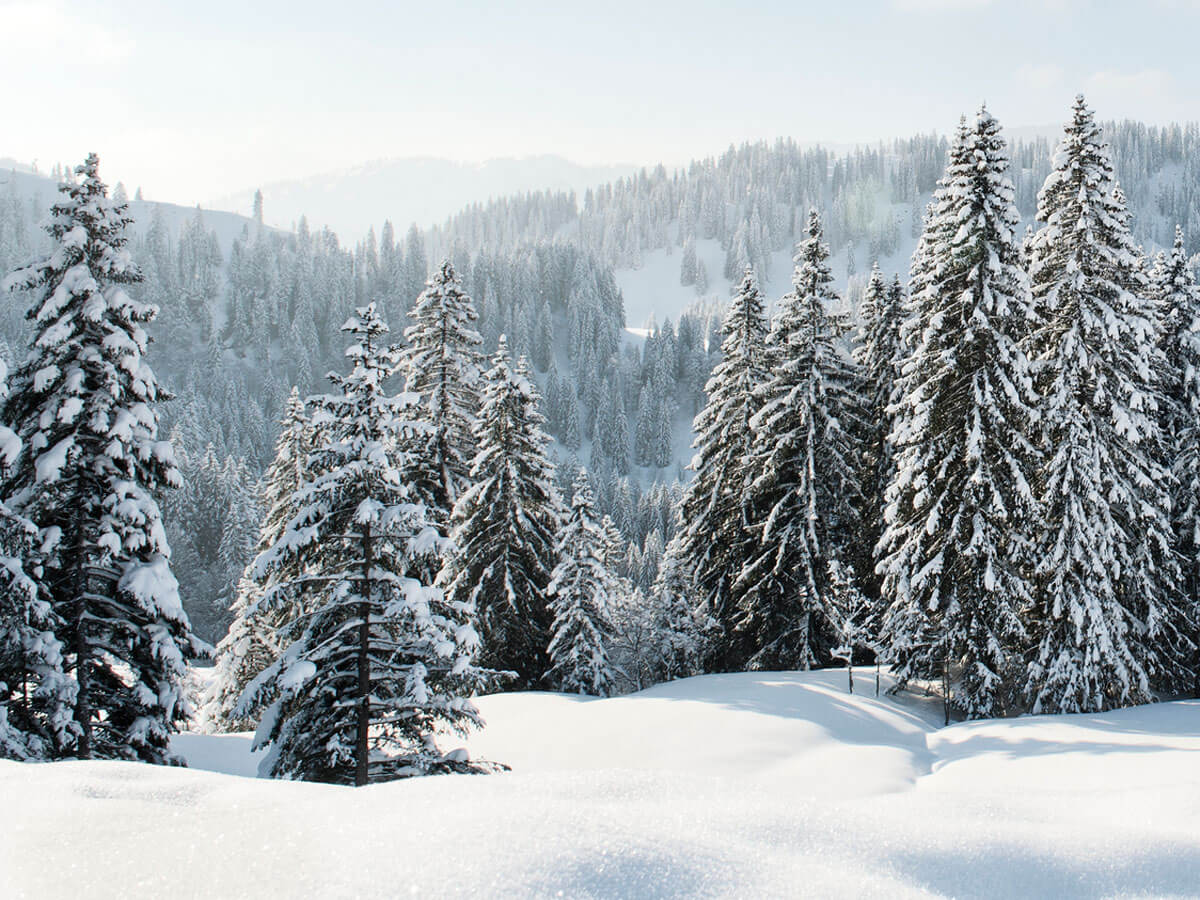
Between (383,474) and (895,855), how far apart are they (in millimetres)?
10828

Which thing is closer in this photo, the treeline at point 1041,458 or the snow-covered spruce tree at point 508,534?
the treeline at point 1041,458

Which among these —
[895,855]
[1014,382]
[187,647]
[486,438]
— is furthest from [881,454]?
[895,855]

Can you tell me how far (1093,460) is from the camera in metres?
20.8

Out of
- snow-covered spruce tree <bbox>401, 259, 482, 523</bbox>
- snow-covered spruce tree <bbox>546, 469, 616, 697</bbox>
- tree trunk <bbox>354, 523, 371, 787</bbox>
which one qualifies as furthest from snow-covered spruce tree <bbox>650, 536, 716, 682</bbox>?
tree trunk <bbox>354, 523, 371, 787</bbox>

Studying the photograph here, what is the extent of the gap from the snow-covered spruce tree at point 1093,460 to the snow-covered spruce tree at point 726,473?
10.2 m

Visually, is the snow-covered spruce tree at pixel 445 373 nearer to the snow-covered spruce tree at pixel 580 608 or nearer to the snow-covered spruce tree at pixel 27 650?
the snow-covered spruce tree at pixel 580 608

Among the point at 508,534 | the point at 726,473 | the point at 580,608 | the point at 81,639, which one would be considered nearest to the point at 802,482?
the point at 726,473

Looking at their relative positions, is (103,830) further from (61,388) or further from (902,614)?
(902,614)

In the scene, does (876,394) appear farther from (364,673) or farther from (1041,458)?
(364,673)

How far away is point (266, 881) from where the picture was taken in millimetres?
3439

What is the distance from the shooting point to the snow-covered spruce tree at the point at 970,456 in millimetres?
20172

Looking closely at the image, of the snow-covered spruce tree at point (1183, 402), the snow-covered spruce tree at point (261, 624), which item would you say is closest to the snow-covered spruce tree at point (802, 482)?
the snow-covered spruce tree at point (1183, 402)

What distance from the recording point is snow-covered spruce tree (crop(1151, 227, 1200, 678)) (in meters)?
23.6

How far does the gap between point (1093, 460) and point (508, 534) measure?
713 inches
